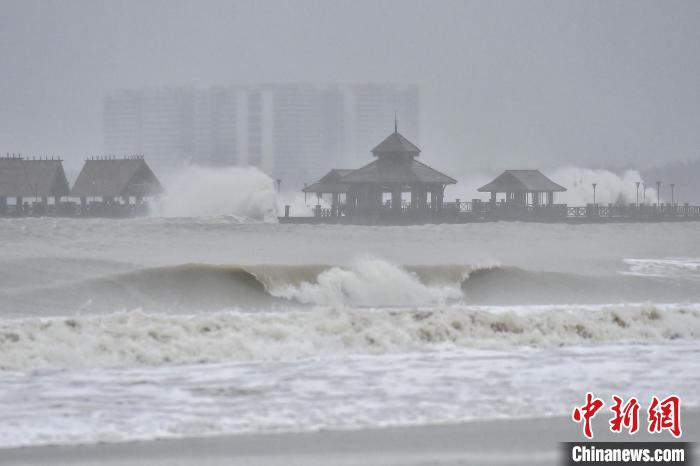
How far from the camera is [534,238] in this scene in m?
65.8

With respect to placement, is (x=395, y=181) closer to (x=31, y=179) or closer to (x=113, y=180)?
(x=113, y=180)

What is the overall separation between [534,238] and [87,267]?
34195 millimetres

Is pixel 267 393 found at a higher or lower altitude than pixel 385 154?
lower

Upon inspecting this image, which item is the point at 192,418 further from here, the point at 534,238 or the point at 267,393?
the point at 534,238

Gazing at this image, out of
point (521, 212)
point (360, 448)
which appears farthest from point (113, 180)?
point (360, 448)

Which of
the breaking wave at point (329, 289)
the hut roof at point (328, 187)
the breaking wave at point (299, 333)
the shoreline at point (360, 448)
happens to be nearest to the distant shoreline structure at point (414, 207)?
the hut roof at point (328, 187)

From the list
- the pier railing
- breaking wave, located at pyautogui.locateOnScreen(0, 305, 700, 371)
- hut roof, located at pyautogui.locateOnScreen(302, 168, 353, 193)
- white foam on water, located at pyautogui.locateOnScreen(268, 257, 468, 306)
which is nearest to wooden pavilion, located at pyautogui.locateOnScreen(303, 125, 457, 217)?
the pier railing

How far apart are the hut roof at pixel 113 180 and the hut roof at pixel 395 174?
30465mm

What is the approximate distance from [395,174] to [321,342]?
176 feet

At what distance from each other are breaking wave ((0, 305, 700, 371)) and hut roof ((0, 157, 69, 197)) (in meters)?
76.8

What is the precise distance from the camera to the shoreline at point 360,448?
10.5 meters

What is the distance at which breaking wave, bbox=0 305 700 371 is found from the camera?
17828 mm

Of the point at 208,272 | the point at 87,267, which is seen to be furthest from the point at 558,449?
the point at 87,267

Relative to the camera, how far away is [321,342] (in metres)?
19.5
